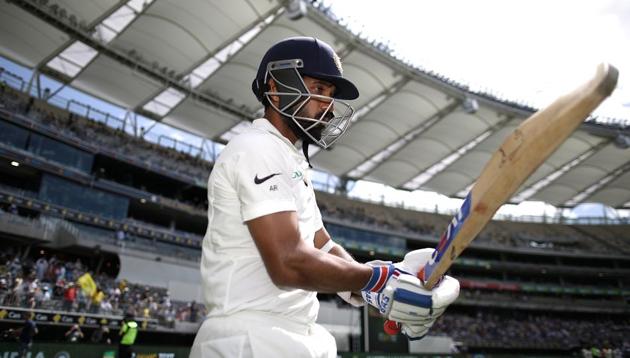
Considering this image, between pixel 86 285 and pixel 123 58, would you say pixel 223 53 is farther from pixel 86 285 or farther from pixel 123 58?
pixel 86 285

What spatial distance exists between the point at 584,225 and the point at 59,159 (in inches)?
2446

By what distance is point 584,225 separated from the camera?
6050 cm

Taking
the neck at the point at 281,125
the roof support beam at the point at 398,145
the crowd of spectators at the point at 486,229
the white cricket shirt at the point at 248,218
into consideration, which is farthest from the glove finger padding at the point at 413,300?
the crowd of spectators at the point at 486,229

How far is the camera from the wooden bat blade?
1482 millimetres

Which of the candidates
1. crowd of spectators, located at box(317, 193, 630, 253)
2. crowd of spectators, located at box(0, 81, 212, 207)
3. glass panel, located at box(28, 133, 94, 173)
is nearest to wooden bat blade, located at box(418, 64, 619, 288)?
glass panel, located at box(28, 133, 94, 173)

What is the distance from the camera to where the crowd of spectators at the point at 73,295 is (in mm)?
18031

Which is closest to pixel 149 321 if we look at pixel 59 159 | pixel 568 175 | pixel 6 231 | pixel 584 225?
pixel 6 231

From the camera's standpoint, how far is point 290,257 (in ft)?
6.31

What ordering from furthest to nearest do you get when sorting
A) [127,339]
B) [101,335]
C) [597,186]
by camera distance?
[597,186]
[101,335]
[127,339]

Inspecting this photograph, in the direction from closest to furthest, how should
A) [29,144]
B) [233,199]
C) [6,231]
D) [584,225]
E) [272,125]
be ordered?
1. [233,199]
2. [272,125]
3. [6,231]
4. [29,144]
5. [584,225]

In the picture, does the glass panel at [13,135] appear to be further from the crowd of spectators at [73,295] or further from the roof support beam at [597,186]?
the roof support beam at [597,186]

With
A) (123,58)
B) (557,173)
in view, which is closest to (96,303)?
(123,58)

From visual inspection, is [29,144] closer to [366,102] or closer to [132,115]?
[132,115]

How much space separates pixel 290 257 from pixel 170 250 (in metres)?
33.0
